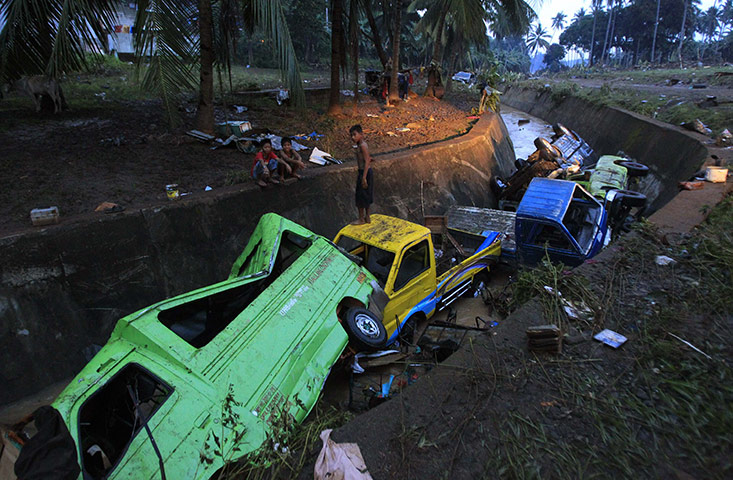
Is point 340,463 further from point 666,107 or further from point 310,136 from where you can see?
point 666,107

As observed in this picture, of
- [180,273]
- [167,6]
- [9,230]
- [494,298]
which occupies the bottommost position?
[494,298]

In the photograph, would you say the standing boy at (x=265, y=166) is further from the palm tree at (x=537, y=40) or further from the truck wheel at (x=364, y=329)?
the palm tree at (x=537, y=40)

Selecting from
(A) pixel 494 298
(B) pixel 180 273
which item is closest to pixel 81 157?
(B) pixel 180 273

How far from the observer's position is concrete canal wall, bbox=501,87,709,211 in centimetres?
1084

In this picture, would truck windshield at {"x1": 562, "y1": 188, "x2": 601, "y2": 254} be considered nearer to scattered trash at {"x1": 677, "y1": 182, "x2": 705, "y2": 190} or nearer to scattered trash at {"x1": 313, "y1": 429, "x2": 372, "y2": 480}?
scattered trash at {"x1": 677, "y1": 182, "x2": 705, "y2": 190}

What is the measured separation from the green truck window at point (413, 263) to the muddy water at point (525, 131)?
13.6 m

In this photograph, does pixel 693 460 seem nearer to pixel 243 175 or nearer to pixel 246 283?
pixel 246 283

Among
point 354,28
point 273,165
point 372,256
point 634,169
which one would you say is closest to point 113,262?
point 273,165

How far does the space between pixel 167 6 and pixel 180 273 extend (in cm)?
491

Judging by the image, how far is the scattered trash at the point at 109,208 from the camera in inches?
238

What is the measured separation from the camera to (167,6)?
295 inches

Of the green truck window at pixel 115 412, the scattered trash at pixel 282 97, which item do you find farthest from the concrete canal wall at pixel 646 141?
the scattered trash at pixel 282 97

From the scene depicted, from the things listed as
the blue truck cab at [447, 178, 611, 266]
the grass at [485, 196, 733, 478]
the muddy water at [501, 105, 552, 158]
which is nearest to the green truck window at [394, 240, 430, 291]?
the grass at [485, 196, 733, 478]

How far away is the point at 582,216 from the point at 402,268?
4.13m
